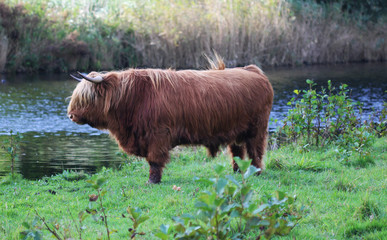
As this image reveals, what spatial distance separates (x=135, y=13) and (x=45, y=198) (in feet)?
67.5

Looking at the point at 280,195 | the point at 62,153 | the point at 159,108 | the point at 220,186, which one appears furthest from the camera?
the point at 62,153

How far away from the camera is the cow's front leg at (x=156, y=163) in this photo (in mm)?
5668

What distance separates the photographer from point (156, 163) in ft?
18.8

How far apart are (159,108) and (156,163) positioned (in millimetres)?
651

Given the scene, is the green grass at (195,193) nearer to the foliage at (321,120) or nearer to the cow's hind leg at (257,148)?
the cow's hind leg at (257,148)

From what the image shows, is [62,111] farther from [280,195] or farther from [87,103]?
[280,195]

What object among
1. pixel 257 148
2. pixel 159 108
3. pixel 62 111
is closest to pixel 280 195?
pixel 159 108

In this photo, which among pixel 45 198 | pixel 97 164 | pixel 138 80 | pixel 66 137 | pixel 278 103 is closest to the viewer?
pixel 45 198

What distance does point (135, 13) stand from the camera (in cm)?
2492

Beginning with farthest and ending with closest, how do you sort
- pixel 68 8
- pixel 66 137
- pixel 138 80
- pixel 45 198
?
pixel 68 8
pixel 66 137
pixel 138 80
pixel 45 198

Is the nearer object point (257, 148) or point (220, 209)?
point (220, 209)

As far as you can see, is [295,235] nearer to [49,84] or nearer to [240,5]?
[49,84]

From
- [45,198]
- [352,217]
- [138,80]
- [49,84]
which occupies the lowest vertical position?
[49,84]

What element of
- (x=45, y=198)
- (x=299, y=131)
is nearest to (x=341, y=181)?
(x=299, y=131)
